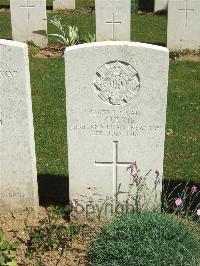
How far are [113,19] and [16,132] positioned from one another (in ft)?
22.0

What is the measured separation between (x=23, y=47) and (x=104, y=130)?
3.24 ft

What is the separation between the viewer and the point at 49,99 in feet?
25.3

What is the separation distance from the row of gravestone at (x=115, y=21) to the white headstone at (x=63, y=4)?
188 inches

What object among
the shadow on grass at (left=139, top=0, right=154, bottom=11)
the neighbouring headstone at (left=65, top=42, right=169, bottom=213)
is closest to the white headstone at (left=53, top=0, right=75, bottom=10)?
the shadow on grass at (left=139, top=0, right=154, bottom=11)

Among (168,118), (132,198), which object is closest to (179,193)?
(132,198)

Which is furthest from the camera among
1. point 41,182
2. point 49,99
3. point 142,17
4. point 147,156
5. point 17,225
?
point 142,17

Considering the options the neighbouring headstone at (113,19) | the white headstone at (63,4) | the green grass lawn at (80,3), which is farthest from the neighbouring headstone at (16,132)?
the green grass lawn at (80,3)

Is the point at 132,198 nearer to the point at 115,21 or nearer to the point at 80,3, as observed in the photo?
the point at 115,21

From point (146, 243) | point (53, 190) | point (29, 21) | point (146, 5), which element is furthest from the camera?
point (146, 5)

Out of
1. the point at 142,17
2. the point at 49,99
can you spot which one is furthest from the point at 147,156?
the point at 142,17

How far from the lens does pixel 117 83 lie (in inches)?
159

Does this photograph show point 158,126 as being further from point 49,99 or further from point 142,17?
point 142,17

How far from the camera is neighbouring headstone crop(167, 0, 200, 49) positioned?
10445mm

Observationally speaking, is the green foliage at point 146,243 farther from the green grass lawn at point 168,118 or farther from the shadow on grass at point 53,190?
the green grass lawn at point 168,118
